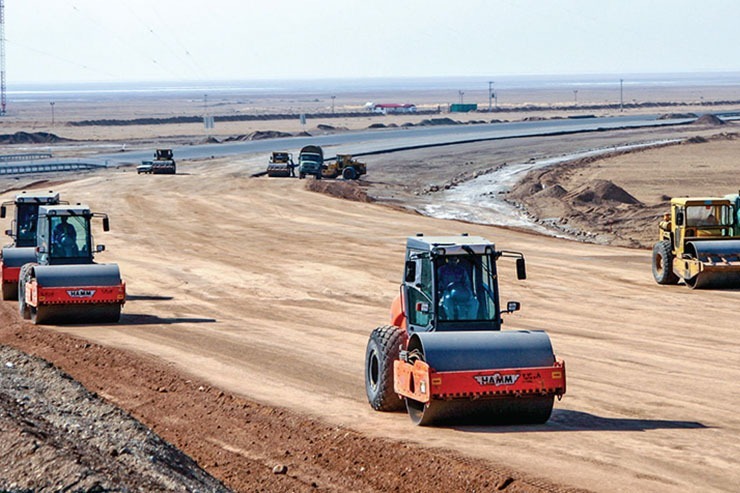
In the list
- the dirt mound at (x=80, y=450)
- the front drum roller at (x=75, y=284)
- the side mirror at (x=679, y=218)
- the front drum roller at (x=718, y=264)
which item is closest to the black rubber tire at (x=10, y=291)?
the front drum roller at (x=75, y=284)

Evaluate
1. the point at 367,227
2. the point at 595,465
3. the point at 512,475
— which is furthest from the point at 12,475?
the point at 367,227

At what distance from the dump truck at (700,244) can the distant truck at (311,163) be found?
44098 millimetres

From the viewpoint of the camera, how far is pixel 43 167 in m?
85.2

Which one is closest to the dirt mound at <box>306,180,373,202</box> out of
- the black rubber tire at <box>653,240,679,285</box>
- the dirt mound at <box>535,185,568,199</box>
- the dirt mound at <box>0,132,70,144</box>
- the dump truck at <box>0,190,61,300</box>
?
the dirt mound at <box>535,185,568,199</box>

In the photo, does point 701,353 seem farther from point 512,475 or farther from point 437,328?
point 512,475

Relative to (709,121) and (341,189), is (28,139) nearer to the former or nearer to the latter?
(341,189)

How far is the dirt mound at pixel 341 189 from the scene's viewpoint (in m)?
65.2

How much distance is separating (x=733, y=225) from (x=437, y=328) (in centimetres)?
1964

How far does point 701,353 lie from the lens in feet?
75.2

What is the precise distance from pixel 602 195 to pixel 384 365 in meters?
45.2

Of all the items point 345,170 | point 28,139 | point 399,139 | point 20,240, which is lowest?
point 20,240

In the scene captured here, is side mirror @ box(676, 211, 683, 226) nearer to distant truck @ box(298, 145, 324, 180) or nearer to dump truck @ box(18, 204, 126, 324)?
dump truck @ box(18, 204, 126, 324)

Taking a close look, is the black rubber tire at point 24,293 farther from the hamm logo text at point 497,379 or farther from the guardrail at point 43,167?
the guardrail at point 43,167

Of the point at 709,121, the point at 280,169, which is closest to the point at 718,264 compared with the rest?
the point at 280,169
